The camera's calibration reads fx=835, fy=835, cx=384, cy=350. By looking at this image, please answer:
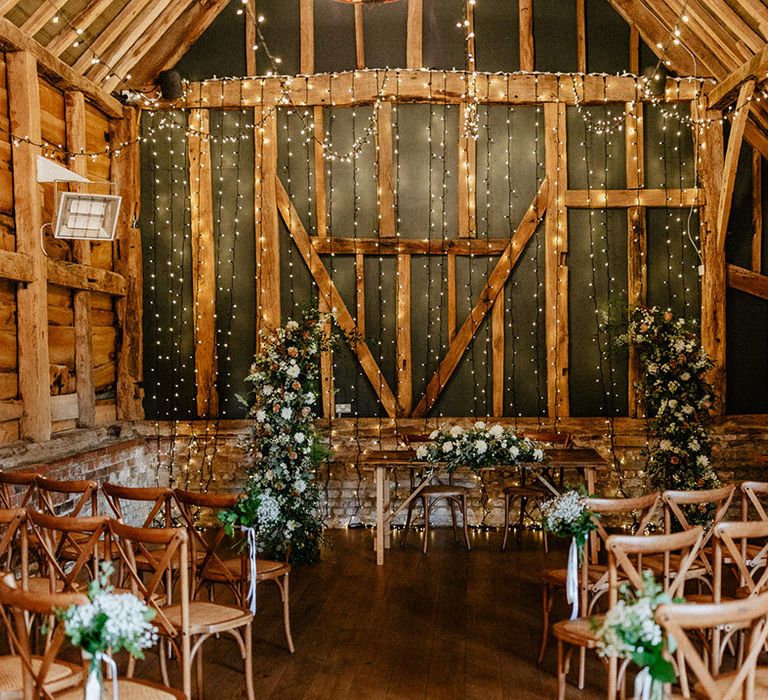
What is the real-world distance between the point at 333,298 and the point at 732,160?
4.18 metres

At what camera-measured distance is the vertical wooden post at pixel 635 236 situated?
28.3 ft

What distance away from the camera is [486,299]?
342 inches

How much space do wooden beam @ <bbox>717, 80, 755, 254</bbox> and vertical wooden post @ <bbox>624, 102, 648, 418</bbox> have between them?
739mm

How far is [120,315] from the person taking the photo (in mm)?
8812

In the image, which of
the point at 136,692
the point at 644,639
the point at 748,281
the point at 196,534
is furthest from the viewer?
the point at 748,281

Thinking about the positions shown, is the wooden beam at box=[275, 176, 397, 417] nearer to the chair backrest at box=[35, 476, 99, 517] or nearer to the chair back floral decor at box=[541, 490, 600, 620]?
the chair backrest at box=[35, 476, 99, 517]

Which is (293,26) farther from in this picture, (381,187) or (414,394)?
(414,394)

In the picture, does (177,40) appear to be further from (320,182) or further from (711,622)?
(711,622)

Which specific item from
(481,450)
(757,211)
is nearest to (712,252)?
(757,211)

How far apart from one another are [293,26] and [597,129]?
3.39m

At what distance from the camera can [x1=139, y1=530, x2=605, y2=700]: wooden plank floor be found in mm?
4473

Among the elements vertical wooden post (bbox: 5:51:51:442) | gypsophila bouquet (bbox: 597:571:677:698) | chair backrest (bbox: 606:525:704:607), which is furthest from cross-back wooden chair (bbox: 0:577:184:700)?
vertical wooden post (bbox: 5:51:51:442)

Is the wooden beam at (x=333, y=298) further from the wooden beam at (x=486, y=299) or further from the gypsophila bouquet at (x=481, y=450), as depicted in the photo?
the gypsophila bouquet at (x=481, y=450)

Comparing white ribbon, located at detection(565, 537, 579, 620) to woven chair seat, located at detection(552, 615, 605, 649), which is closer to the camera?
woven chair seat, located at detection(552, 615, 605, 649)
